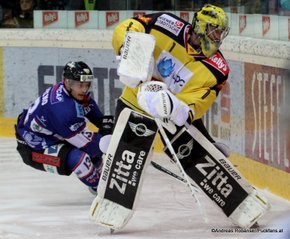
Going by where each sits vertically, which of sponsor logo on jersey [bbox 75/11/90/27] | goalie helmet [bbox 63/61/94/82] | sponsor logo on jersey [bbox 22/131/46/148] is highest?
sponsor logo on jersey [bbox 75/11/90/27]

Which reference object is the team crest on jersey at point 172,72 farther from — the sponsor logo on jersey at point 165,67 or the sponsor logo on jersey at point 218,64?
the sponsor logo on jersey at point 218,64

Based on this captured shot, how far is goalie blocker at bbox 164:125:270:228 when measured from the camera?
13.3ft

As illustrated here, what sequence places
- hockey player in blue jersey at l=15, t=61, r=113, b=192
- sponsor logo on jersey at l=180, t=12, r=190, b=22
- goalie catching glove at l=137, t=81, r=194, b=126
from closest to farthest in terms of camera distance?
goalie catching glove at l=137, t=81, r=194, b=126 → hockey player in blue jersey at l=15, t=61, r=113, b=192 → sponsor logo on jersey at l=180, t=12, r=190, b=22

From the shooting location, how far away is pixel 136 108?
4.08m

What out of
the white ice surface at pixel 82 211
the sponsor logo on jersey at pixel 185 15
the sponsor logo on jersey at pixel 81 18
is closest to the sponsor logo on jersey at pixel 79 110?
the white ice surface at pixel 82 211

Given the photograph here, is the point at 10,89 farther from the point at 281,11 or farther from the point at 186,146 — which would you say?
the point at 186,146

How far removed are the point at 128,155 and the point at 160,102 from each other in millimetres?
381

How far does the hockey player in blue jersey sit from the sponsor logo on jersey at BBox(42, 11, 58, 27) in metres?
2.76

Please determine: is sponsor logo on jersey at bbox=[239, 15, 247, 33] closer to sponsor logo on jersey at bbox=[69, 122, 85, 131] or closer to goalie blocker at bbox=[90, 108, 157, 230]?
sponsor logo on jersey at bbox=[69, 122, 85, 131]

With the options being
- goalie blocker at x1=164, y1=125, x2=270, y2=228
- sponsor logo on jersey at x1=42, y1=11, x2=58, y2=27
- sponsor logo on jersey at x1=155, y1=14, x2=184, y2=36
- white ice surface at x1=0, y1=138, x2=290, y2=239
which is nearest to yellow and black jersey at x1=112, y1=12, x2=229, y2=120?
sponsor logo on jersey at x1=155, y1=14, x2=184, y2=36

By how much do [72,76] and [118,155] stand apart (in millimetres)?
1014

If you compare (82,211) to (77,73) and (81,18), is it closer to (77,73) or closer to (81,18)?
(77,73)

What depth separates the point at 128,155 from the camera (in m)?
3.96

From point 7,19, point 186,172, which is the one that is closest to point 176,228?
point 186,172
